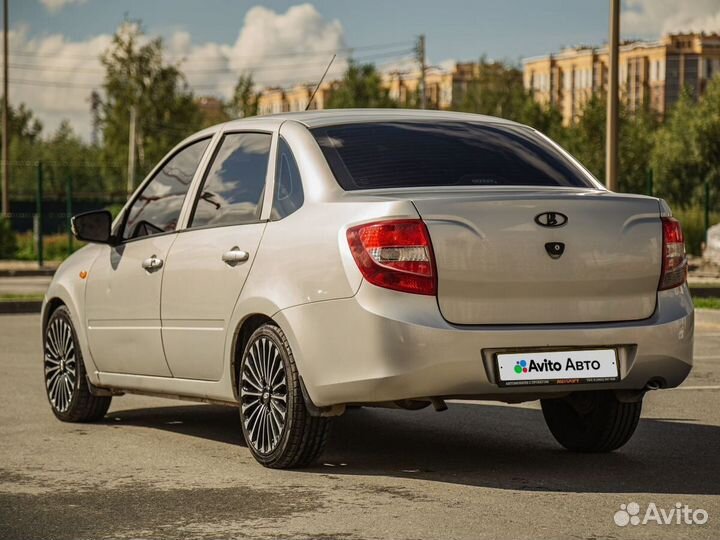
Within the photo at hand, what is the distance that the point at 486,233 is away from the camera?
6.52 metres

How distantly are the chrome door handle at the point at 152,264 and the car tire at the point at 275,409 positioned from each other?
3.29 feet

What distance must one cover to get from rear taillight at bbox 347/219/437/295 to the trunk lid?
5 cm

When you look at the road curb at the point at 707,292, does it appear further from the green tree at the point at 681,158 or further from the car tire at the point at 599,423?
the green tree at the point at 681,158

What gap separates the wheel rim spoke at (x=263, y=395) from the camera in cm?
702

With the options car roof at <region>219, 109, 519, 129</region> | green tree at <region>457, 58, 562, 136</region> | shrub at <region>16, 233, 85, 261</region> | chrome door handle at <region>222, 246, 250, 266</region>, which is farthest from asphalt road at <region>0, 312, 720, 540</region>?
green tree at <region>457, 58, 562, 136</region>

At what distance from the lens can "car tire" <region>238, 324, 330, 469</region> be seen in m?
6.88

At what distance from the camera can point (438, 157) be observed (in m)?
7.29

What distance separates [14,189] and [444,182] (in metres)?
73.2

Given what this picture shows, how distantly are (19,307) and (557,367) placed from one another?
15189mm

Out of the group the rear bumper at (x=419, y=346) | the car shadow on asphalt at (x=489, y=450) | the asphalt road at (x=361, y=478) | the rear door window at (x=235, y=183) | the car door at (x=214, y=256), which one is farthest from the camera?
the rear door window at (x=235, y=183)

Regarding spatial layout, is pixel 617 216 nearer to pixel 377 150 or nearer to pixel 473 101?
pixel 377 150

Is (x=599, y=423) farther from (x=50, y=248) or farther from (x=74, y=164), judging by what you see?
(x=74, y=164)

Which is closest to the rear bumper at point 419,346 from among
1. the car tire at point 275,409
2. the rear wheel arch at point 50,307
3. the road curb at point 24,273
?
the car tire at point 275,409

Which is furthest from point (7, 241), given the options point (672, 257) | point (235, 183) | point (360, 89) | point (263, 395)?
point (360, 89)
